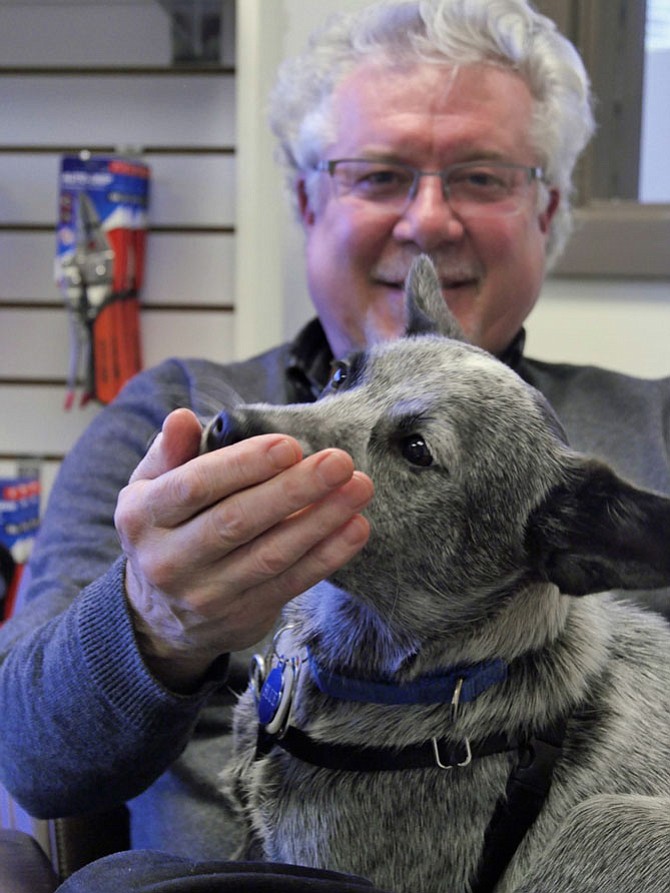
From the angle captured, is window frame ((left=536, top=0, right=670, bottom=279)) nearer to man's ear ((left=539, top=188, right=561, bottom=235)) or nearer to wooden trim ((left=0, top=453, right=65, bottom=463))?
man's ear ((left=539, top=188, right=561, bottom=235))

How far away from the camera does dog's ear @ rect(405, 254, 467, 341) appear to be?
3.76 feet

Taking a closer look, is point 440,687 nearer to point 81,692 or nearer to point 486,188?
point 81,692

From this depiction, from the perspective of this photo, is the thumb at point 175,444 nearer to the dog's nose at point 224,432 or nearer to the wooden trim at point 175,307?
the dog's nose at point 224,432

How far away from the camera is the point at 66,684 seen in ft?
3.30

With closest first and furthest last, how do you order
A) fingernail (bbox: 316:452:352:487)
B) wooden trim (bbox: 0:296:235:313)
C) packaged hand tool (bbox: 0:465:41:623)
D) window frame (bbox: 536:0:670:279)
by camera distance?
fingernail (bbox: 316:452:352:487) < packaged hand tool (bbox: 0:465:41:623) < window frame (bbox: 536:0:670:279) < wooden trim (bbox: 0:296:235:313)

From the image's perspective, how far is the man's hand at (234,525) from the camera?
741 mm

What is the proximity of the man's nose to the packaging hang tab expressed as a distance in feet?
2.80

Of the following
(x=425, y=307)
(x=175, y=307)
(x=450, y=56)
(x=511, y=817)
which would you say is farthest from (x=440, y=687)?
(x=175, y=307)

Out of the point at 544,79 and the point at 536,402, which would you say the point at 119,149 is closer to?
the point at 544,79

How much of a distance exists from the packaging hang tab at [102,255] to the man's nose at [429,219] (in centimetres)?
85

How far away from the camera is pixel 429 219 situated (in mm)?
Answer: 1396

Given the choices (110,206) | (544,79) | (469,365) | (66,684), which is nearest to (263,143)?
(110,206)

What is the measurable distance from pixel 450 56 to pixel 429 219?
259 millimetres

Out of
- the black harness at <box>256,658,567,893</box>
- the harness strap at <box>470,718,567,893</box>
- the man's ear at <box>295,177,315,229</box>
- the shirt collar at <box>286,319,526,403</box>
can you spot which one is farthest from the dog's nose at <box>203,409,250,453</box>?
the man's ear at <box>295,177,315,229</box>
